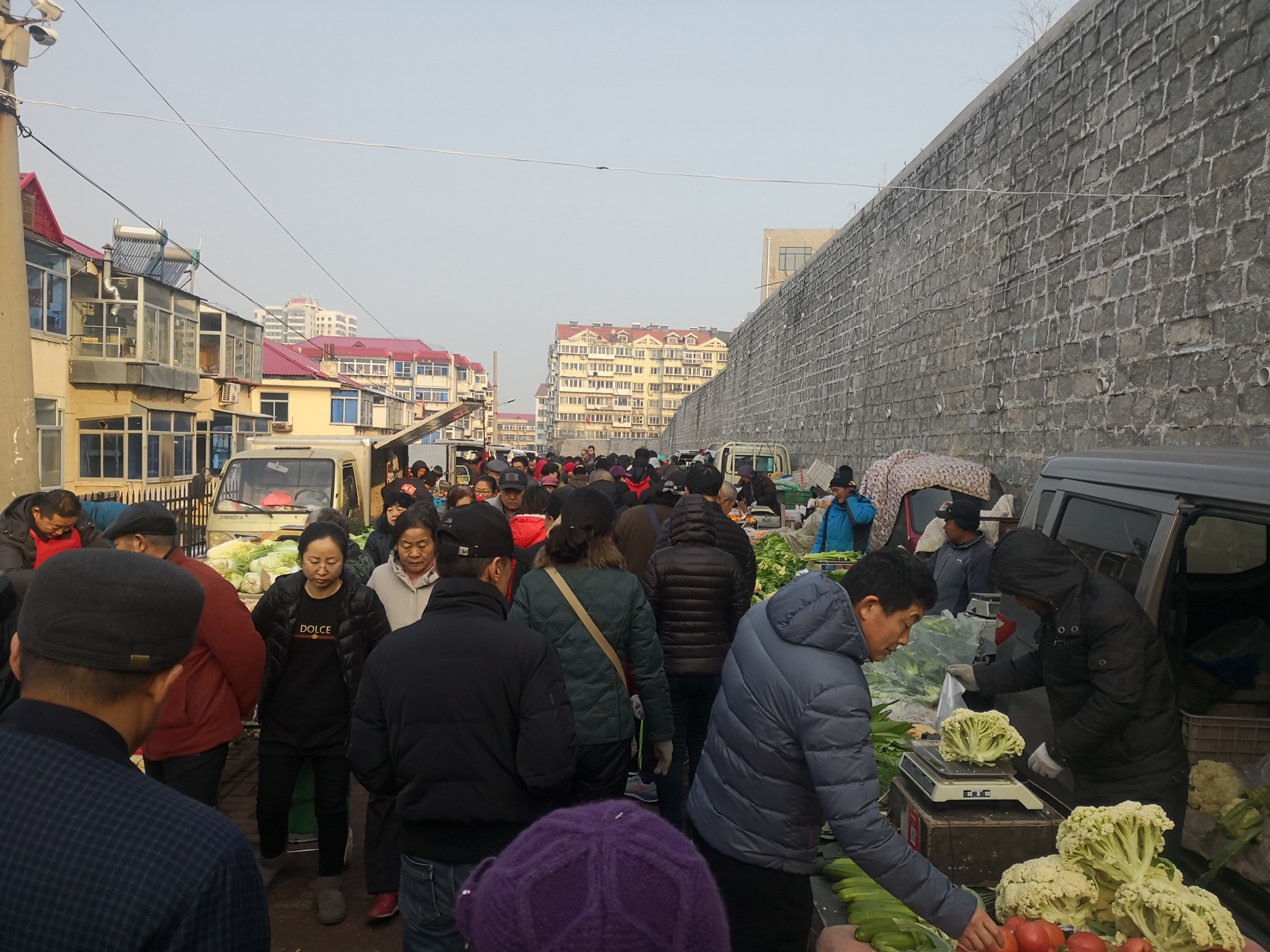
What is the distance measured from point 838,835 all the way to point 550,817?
1.64 m

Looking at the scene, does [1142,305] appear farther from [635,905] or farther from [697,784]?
[635,905]

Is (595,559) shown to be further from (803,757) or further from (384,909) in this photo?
(384,909)

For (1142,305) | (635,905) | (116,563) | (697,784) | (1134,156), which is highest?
(1134,156)

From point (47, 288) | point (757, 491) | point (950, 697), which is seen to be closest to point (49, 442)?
point (47, 288)

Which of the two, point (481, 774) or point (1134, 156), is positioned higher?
point (1134, 156)

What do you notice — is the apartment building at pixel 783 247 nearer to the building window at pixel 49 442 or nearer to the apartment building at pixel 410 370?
the apartment building at pixel 410 370

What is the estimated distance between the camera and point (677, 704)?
510 cm

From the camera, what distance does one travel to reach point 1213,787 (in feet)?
11.8

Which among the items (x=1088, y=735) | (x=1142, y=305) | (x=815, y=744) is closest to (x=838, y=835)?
(x=815, y=744)

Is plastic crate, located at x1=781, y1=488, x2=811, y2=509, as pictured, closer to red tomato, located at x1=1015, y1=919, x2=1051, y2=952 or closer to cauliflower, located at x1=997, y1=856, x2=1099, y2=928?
cauliflower, located at x1=997, y1=856, x2=1099, y2=928

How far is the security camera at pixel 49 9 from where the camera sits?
11234mm

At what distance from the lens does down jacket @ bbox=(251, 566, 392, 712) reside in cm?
418

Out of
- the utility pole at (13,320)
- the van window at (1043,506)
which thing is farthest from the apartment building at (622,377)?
the van window at (1043,506)

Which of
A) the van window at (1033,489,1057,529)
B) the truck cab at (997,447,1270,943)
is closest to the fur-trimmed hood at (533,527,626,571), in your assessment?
the truck cab at (997,447,1270,943)
